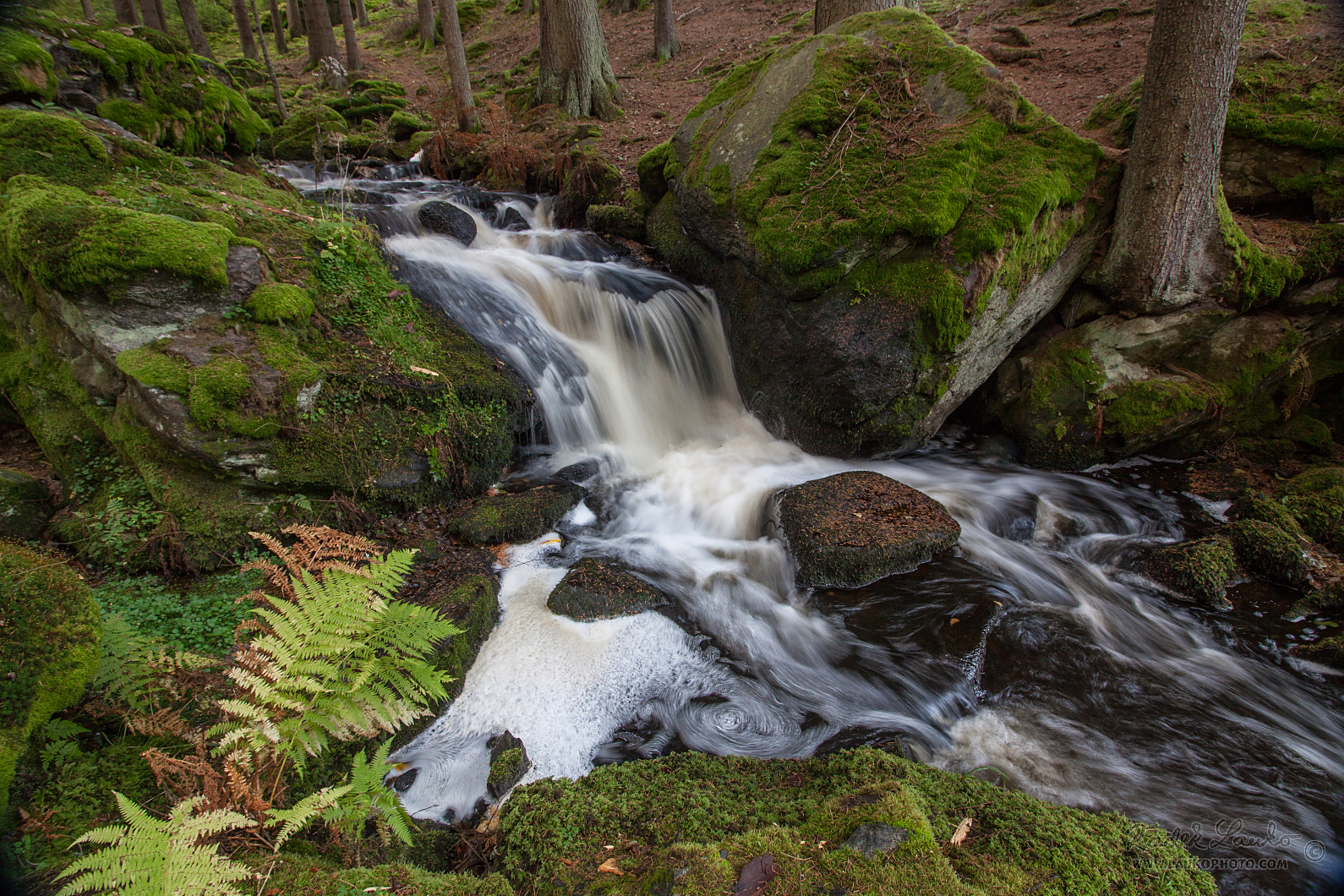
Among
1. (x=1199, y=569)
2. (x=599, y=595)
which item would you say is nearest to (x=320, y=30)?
(x=599, y=595)

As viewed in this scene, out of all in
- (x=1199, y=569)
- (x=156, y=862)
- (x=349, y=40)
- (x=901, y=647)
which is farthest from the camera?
(x=349, y=40)

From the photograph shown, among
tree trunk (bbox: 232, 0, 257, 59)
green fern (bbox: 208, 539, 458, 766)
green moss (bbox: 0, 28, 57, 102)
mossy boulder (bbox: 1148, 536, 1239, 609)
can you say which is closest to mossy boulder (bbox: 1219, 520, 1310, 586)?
Result: mossy boulder (bbox: 1148, 536, 1239, 609)

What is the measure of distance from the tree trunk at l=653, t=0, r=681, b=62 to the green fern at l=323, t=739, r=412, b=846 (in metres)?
19.6

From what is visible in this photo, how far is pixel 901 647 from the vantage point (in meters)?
4.62

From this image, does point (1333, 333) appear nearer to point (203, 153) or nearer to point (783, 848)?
point (783, 848)

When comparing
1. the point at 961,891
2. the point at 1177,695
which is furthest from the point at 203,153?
the point at 1177,695

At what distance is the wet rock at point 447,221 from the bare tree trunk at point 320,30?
1242 cm

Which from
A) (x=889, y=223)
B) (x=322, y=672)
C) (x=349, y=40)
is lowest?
(x=322, y=672)

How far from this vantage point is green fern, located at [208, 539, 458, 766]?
242 cm

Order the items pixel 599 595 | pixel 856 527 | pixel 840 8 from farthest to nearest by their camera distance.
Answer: pixel 840 8
pixel 856 527
pixel 599 595

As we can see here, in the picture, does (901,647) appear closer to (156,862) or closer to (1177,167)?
(156,862)

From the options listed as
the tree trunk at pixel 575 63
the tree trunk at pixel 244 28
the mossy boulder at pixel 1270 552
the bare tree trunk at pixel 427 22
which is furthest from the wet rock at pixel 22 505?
the bare tree trunk at pixel 427 22

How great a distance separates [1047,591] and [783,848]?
4325 millimetres

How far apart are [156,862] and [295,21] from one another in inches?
1385
